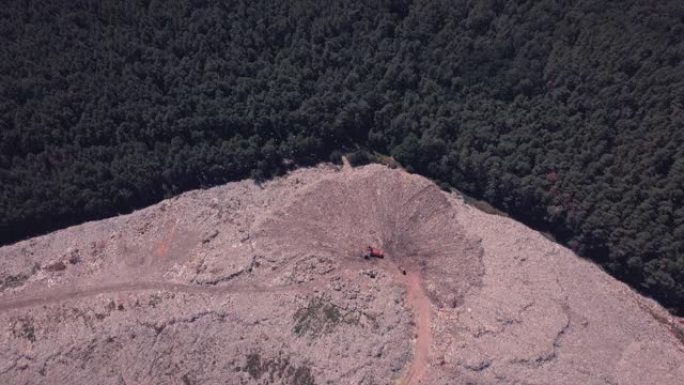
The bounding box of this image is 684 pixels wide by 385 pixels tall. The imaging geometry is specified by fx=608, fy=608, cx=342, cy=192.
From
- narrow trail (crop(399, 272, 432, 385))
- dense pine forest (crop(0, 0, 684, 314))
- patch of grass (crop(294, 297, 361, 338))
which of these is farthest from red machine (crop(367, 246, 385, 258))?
dense pine forest (crop(0, 0, 684, 314))

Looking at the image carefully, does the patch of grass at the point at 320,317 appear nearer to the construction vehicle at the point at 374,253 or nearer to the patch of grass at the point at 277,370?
the patch of grass at the point at 277,370

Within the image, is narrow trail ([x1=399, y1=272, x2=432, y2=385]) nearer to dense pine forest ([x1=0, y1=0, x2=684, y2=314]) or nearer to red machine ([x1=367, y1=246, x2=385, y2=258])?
red machine ([x1=367, y1=246, x2=385, y2=258])

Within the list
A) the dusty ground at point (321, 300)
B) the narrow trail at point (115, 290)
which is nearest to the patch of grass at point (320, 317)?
the dusty ground at point (321, 300)

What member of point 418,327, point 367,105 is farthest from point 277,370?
point 367,105

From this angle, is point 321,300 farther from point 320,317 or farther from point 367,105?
point 367,105

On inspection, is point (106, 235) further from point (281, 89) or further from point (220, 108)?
point (281, 89)

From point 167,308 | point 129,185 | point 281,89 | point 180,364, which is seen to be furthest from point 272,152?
point 180,364
